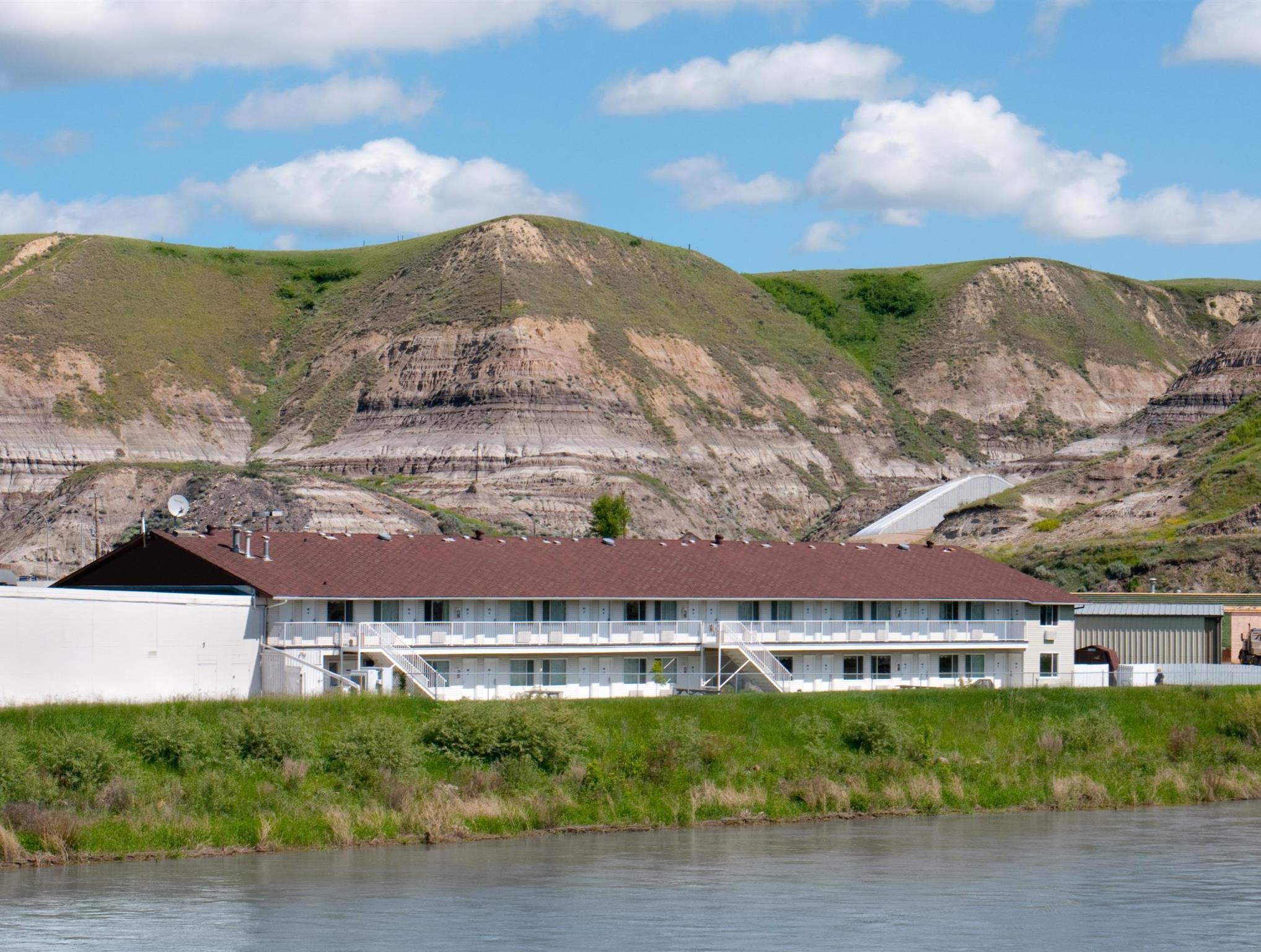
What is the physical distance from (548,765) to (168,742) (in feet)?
29.5

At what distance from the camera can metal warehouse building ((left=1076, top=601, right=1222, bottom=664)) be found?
73500 mm

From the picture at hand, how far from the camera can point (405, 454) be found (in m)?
164

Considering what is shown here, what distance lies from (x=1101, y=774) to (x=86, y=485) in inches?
4233

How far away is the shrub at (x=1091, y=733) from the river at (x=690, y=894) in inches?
303

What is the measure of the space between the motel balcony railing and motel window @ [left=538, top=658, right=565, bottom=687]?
0.74 m

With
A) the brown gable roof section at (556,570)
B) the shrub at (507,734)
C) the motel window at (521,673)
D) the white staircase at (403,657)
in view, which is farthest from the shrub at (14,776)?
the motel window at (521,673)

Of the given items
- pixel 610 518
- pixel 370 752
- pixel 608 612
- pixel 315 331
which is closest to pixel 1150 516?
pixel 610 518

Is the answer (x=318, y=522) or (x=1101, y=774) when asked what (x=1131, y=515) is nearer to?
(x=318, y=522)

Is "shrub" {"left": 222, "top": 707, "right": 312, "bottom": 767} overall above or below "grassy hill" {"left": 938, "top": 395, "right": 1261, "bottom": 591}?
below

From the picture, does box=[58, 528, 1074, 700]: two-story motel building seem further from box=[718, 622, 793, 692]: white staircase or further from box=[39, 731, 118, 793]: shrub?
box=[39, 731, 118, 793]: shrub

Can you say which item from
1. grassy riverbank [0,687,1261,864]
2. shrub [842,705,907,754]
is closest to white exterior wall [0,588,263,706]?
grassy riverbank [0,687,1261,864]

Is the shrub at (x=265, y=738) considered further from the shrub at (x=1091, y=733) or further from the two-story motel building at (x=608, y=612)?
the shrub at (x=1091, y=733)

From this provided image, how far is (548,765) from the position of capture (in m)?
45.9

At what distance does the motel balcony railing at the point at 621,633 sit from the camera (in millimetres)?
54594
